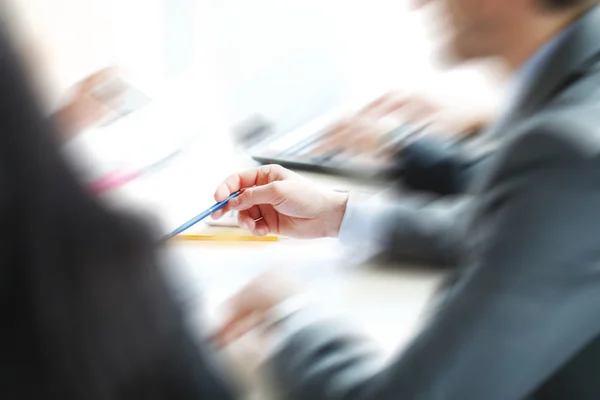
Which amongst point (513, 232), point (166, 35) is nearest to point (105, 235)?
point (513, 232)

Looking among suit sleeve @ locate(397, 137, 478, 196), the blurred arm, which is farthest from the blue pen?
suit sleeve @ locate(397, 137, 478, 196)

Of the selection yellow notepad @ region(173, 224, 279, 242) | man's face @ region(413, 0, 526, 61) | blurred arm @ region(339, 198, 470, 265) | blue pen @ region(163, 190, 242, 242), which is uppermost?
man's face @ region(413, 0, 526, 61)

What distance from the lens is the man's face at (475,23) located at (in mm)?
623

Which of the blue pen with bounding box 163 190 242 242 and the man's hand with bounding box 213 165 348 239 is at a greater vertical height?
the blue pen with bounding box 163 190 242 242

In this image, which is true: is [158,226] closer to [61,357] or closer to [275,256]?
[61,357]

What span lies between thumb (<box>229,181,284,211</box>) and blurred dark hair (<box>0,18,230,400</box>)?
0.53 meters

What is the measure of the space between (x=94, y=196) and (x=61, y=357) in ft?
0.24

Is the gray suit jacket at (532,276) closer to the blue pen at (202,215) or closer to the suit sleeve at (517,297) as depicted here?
the suit sleeve at (517,297)

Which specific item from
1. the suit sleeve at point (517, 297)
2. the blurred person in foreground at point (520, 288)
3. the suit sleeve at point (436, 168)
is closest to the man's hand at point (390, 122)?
the suit sleeve at point (436, 168)

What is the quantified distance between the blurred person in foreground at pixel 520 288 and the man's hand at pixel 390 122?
489mm

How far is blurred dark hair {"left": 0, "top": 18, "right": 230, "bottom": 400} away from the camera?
261mm

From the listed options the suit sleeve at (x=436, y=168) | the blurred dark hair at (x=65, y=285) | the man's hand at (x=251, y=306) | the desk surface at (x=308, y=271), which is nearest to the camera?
the blurred dark hair at (x=65, y=285)

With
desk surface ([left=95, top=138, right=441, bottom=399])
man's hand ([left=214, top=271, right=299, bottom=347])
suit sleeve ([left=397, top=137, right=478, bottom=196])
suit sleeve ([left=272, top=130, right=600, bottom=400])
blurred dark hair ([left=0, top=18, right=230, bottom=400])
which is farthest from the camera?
suit sleeve ([left=397, top=137, right=478, bottom=196])

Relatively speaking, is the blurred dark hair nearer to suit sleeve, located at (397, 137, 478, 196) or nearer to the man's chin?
the man's chin
